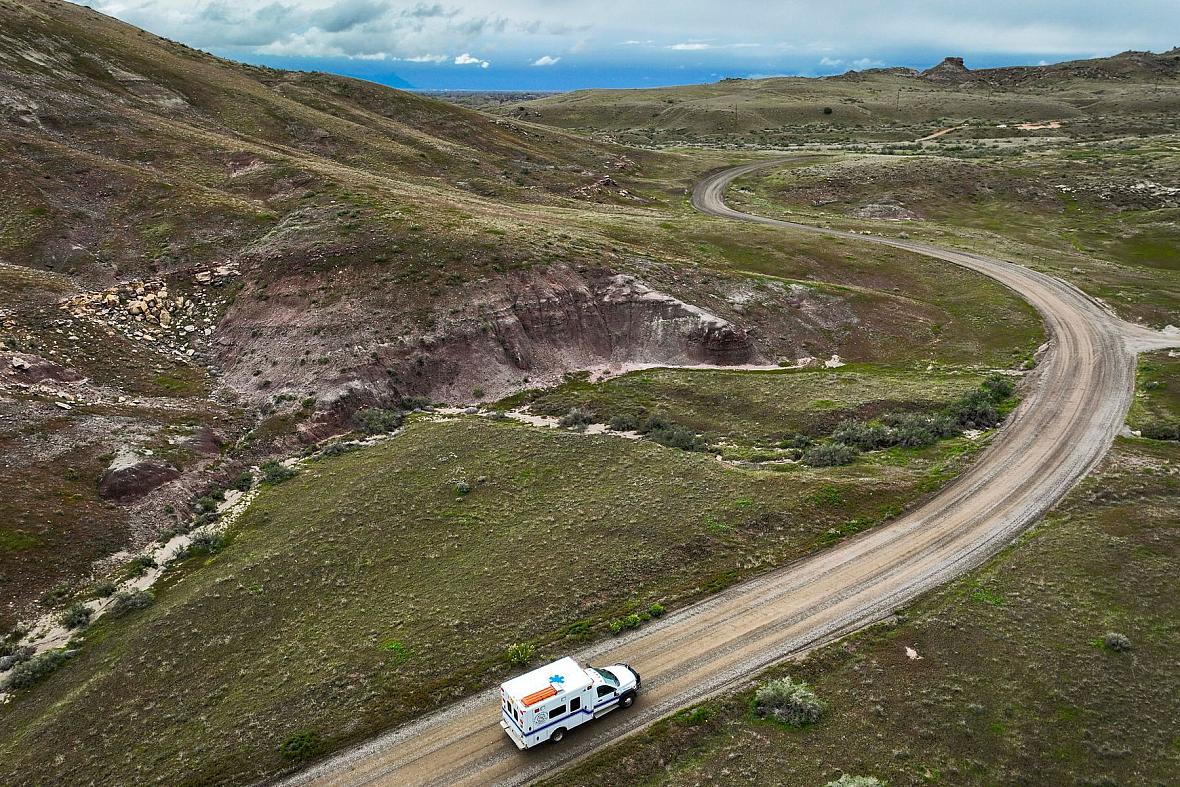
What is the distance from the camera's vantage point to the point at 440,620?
3017cm

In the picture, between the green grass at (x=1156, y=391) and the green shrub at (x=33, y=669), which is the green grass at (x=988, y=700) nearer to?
the green grass at (x=1156, y=391)

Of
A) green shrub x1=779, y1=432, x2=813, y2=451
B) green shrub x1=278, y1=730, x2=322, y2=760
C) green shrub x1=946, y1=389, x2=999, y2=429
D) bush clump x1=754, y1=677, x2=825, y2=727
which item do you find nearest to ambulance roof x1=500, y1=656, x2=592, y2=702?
bush clump x1=754, y1=677, x2=825, y2=727

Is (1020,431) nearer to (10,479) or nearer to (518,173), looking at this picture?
(10,479)

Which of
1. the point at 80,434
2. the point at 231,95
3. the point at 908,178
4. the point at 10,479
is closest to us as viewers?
the point at 10,479

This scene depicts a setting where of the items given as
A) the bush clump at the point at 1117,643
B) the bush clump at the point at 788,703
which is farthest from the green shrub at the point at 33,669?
the bush clump at the point at 1117,643

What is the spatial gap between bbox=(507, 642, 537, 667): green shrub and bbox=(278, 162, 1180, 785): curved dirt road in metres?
1.69

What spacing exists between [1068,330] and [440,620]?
68.0 metres

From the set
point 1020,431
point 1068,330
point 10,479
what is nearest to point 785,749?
point 1020,431

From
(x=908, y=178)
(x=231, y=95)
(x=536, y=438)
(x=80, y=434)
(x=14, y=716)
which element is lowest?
(x=14, y=716)

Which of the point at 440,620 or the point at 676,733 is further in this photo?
the point at 440,620

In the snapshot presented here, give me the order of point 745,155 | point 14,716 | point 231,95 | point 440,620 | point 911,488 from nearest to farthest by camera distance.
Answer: point 14,716
point 440,620
point 911,488
point 231,95
point 745,155

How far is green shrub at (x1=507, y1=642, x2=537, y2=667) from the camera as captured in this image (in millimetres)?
27438

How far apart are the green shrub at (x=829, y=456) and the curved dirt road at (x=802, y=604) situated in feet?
20.8

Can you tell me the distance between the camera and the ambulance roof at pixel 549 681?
23.4 metres
